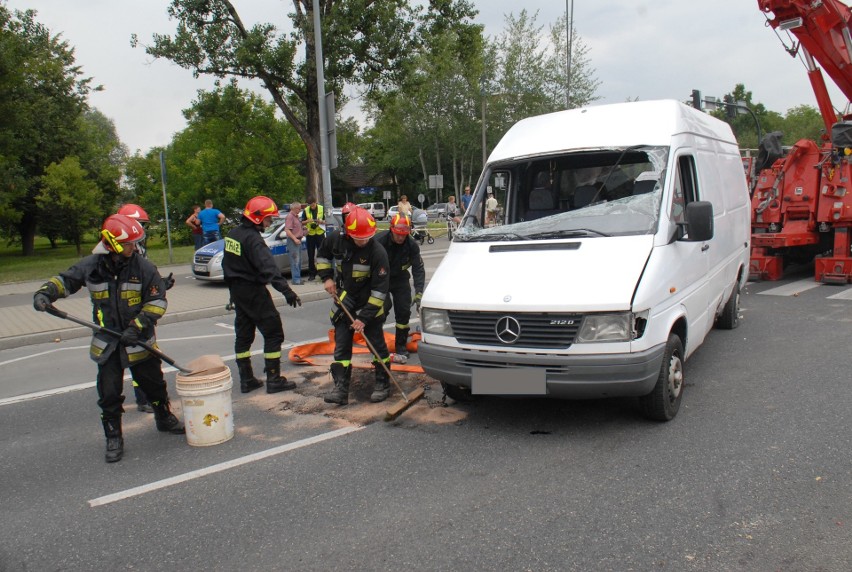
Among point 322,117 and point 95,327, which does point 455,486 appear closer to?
point 95,327

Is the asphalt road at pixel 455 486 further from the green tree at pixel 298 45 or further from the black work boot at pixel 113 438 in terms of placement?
the green tree at pixel 298 45

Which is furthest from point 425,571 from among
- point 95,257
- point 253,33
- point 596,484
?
point 253,33

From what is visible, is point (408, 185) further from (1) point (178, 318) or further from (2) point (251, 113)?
(1) point (178, 318)

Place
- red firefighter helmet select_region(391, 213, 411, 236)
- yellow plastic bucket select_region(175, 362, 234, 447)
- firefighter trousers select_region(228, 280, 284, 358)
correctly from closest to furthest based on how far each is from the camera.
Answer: yellow plastic bucket select_region(175, 362, 234, 447) → firefighter trousers select_region(228, 280, 284, 358) → red firefighter helmet select_region(391, 213, 411, 236)

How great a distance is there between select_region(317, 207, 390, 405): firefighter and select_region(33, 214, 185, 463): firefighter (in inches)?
61.9

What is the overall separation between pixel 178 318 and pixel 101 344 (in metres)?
6.33

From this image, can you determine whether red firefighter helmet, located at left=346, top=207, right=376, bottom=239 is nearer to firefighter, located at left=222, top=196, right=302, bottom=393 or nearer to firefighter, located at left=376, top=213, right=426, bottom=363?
firefighter, located at left=222, top=196, right=302, bottom=393

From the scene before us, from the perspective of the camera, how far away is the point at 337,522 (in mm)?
3529

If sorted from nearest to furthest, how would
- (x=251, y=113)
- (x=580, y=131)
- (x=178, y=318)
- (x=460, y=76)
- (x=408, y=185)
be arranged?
1. (x=580, y=131)
2. (x=178, y=318)
3. (x=251, y=113)
4. (x=460, y=76)
5. (x=408, y=185)

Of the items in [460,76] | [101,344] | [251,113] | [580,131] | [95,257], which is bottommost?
[101,344]

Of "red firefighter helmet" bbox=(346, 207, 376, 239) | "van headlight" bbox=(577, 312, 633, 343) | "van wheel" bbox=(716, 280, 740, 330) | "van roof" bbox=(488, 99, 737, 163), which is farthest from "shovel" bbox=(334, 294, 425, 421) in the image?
"van wheel" bbox=(716, 280, 740, 330)

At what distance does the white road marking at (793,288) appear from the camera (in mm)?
10477

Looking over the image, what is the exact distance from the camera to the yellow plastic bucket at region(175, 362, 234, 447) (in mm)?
4746

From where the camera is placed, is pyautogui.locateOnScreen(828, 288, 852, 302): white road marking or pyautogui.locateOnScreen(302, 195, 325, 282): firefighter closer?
pyautogui.locateOnScreen(828, 288, 852, 302): white road marking
